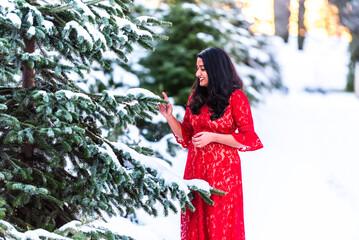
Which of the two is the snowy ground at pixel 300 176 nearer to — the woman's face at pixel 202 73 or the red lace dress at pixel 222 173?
the red lace dress at pixel 222 173

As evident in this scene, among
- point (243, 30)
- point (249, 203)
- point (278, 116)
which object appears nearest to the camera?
point (249, 203)

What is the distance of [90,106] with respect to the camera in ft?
9.44

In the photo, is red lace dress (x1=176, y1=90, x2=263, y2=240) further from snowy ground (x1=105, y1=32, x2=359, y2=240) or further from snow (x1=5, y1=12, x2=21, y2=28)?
snow (x1=5, y1=12, x2=21, y2=28)

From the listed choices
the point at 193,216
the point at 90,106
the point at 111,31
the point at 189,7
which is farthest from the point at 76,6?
the point at 189,7

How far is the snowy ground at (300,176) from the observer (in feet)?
19.9

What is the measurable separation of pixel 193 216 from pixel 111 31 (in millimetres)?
1356

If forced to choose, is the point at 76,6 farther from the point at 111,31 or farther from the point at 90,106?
the point at 90,106

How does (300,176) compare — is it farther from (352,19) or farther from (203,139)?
(352,19)

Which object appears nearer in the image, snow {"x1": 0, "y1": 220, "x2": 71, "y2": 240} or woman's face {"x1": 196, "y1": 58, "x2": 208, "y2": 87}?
snow {"x1": 0, "y1": 220, "x2": 71, "y2": 240}

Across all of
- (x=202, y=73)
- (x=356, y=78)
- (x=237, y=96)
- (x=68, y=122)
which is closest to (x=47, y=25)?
(x=68, y=122)

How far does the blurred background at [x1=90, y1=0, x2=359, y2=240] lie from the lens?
6168 millimetres

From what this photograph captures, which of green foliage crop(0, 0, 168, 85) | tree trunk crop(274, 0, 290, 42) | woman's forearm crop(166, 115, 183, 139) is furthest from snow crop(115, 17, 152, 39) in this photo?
tree trunk crop(274, 0, 290, 42)

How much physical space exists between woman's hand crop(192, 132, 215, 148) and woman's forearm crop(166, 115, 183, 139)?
302 mm

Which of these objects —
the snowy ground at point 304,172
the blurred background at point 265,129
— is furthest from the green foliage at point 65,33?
the snowy ground at point 304,172
